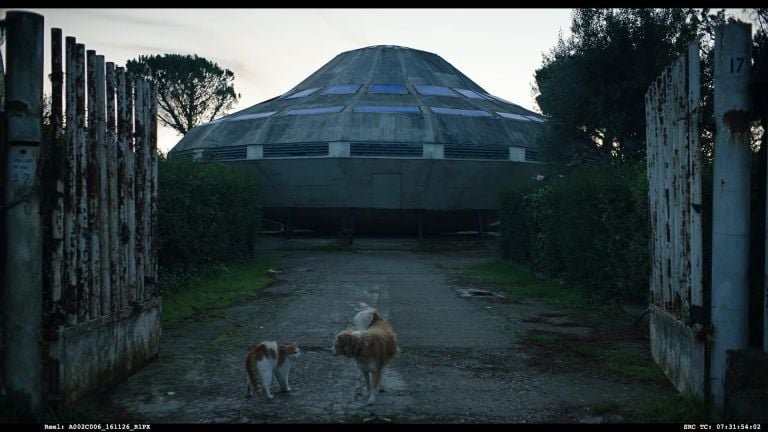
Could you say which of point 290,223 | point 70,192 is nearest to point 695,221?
point 70,192

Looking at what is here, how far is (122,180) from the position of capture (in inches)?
291

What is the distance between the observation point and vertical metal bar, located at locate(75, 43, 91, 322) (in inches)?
246

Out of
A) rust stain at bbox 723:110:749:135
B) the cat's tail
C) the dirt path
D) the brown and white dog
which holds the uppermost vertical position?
rust stain at bbox 723:110:749:135

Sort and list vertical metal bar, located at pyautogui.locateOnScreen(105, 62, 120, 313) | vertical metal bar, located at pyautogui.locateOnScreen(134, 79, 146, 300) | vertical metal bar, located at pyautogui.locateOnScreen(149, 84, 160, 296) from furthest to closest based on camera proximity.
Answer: vertical metal bar, located at pyautogui.locateOnScreen(149, 84, 160, 296) < vertical metal bar, located at pyautogui.locateOnScreen(134, 79, 146, 300) < vertical metal bar, located at pyautogui.locateOnScreen(105, 62, 120, 313)

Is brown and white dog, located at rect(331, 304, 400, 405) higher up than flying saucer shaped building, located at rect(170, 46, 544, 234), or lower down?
lower down

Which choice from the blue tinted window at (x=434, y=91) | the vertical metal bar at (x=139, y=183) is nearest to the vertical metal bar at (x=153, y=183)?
the vertical metal bar at (x=139, y=183)

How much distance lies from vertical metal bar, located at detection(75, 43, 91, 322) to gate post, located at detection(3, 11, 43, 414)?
54 centimetres

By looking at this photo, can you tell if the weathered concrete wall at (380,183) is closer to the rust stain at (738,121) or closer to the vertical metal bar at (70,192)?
the vertical metal bar at (70,192)

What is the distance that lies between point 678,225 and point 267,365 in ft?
14.3

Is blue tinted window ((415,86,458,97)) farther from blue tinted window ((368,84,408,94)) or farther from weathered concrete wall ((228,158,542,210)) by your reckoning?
weathered concrete wall ((228,158,542,210))

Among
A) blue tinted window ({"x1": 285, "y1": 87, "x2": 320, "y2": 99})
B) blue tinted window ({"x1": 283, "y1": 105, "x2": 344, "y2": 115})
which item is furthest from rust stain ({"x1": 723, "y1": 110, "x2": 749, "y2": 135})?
blue tinted window ({"x1": 285, "y1": 87, "x2": 320, "y2": 99})

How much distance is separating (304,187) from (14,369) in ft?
98.8

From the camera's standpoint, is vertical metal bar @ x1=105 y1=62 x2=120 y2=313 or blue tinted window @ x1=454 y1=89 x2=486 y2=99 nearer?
vertical metal bar @ x1=105 y1=62 x2=120 y2=313

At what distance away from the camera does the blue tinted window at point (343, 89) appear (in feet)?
132
